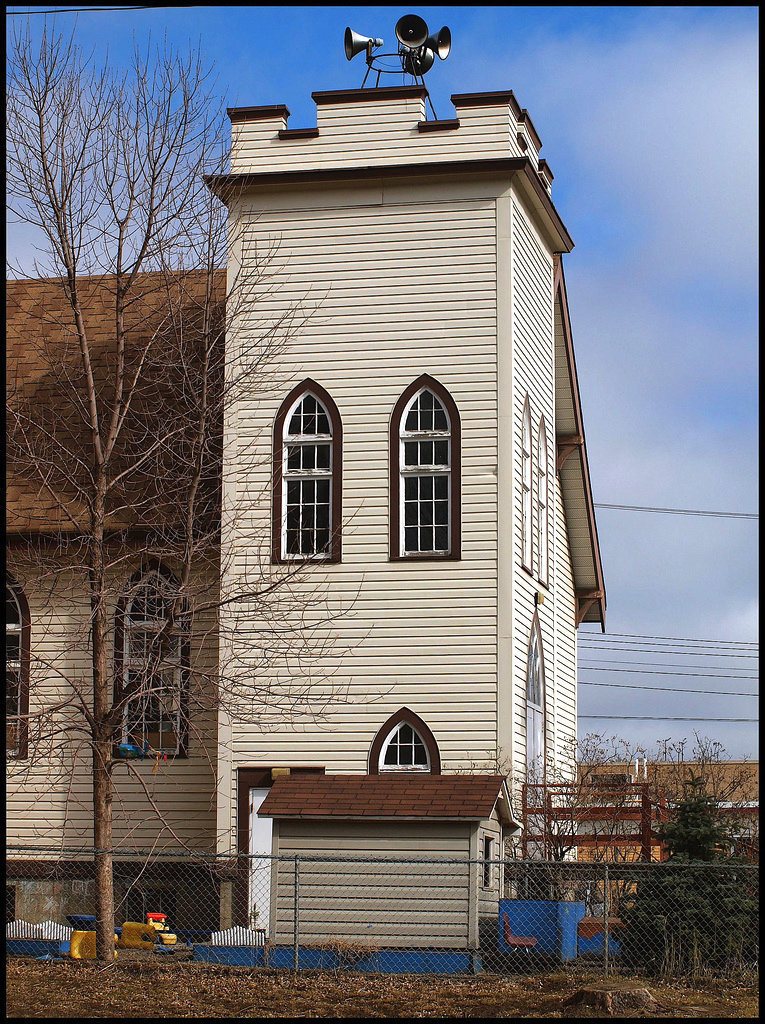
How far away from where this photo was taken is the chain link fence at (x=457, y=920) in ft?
49.0

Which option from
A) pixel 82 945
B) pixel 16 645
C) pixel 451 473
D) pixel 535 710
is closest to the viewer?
pixel 82 945

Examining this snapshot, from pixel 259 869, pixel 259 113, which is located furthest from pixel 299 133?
pixel 259 869

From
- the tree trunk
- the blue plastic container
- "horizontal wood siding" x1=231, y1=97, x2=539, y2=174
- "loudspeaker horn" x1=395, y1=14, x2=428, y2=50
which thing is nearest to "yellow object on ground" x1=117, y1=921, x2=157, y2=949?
the tree trunk

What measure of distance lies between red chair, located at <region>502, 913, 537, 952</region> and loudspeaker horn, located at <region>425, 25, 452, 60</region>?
13.5m

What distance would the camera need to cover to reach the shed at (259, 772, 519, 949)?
52.1 feet

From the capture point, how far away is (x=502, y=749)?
18297 mm

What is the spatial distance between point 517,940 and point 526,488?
7.42 metres

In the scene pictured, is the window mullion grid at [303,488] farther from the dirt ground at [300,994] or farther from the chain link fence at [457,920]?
the dirt ground at [300,994]

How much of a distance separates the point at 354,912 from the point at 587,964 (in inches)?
110

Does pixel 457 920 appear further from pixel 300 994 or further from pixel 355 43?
pixel 355 43

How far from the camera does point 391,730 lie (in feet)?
61.4

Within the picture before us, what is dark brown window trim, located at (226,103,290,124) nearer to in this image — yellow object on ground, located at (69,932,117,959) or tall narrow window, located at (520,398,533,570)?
tall narrow window, located at (520,398,533,570)

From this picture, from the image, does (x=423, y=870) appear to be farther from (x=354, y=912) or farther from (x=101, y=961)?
(x=101, y=961)

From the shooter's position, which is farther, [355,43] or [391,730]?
[355,43]
